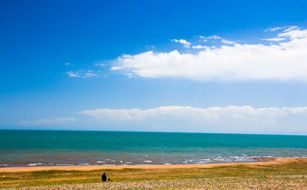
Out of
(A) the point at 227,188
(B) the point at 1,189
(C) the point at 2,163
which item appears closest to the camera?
(A) the point at 227,188

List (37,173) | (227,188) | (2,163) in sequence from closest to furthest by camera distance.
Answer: (227,188) < (37,173) < (2,163)

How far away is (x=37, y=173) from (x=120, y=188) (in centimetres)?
2591

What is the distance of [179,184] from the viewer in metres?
38.9

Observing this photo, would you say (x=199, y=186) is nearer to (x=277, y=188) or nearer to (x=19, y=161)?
(x=277, y=188)

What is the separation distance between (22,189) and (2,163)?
142 ft

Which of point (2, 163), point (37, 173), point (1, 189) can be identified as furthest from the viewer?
point (2, 163)

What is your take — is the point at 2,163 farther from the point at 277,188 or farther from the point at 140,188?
the point at 277,188

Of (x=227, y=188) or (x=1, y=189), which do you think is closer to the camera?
(x=227, y=188)

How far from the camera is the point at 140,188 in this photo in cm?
3628

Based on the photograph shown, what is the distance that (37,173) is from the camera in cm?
5772

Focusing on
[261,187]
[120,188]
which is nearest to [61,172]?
[120,188]

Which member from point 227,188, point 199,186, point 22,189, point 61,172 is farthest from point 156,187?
point 61,172

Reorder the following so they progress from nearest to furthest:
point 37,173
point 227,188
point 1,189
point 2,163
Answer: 1. point 227,188
2. point 1,189
3. point 37,173
4. point 2,163

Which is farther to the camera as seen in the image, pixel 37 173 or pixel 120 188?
pixel 37 173
